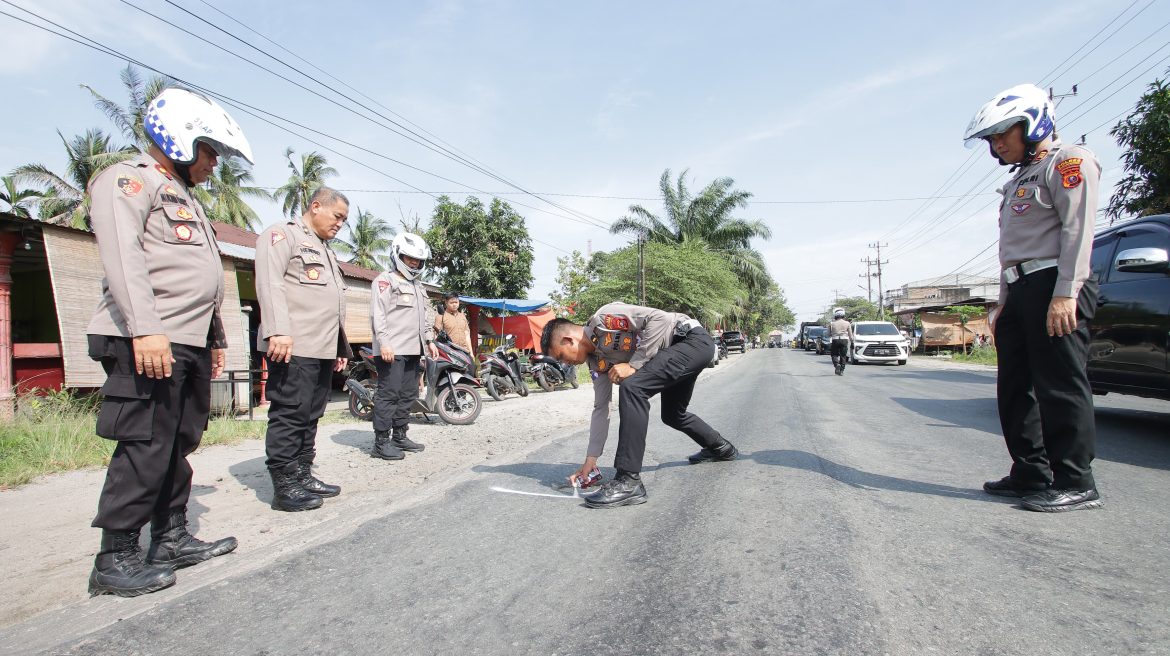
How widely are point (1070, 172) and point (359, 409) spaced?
7.27 m

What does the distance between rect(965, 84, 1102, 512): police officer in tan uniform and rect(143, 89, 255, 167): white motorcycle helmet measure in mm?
3816

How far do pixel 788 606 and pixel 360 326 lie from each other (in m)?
11.3

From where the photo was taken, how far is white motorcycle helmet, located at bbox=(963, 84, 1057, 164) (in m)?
3.04

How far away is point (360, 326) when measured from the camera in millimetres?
11844

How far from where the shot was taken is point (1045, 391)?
290 cm

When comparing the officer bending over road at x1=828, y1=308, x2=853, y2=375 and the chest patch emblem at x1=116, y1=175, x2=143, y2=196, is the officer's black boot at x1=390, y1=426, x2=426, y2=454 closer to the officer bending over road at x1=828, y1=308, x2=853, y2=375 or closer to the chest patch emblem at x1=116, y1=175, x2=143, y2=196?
the chest patch emblem at x1=116, y1=175, x2=143, y2=196

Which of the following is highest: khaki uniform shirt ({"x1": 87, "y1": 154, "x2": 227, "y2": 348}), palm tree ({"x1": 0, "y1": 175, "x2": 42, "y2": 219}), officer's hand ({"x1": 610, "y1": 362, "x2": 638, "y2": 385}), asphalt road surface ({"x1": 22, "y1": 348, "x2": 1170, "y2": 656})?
palm tree ({"x1": 0, "y1": 175, "x2": 42, "y2": 219})

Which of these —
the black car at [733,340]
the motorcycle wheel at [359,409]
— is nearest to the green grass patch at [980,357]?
the black car at [733,340]

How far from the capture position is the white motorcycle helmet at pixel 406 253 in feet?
17.2

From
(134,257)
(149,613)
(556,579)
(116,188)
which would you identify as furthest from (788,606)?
(116,188)

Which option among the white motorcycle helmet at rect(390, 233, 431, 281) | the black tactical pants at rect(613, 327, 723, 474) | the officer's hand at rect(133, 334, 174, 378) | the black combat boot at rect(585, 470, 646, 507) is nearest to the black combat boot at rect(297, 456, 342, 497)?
the officer's hand at rect(133, 334, 174, 378)

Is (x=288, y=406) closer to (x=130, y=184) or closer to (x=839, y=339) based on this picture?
(x=130, y=184)

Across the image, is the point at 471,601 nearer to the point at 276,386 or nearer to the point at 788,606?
the point at 788,606

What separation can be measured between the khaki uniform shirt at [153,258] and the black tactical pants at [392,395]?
223 cm
